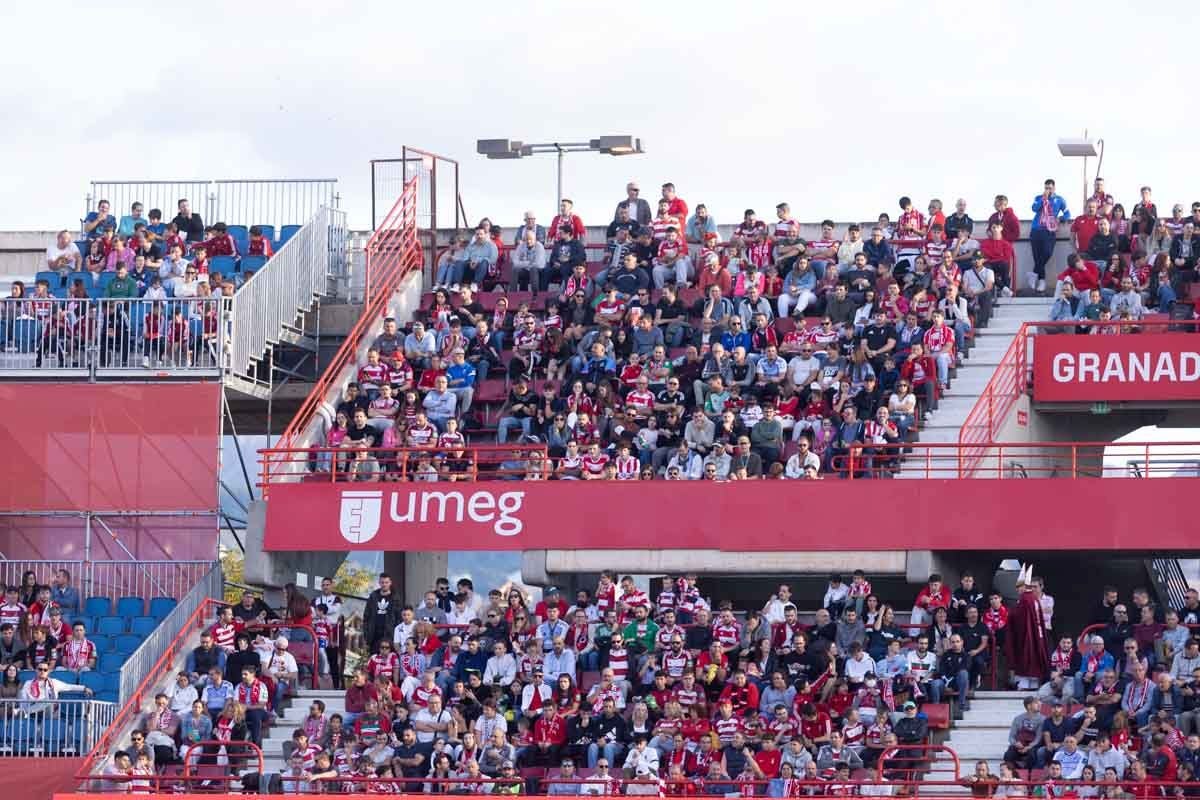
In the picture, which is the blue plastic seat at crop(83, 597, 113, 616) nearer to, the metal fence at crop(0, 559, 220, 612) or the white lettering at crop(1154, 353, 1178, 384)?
the metal fence at crop(0, 559, 220, 612)

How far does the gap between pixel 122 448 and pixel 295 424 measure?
7.66 ft

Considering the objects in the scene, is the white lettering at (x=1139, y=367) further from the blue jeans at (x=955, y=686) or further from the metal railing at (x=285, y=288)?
the metal railing at (x=285, y=288)

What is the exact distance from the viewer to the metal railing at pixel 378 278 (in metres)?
32.7

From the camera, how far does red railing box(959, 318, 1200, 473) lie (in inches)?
1209

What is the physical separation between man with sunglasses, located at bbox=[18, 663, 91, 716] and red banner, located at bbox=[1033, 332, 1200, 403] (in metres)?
12.0

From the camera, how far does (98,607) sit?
3112 cm

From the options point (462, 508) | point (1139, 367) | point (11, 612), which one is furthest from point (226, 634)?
point (1139, 367)

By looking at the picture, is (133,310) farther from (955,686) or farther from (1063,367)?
(955,686)

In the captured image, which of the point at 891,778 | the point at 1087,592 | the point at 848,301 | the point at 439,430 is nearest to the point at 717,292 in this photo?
the point at 848,301

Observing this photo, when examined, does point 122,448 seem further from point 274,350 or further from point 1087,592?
point 1087,592

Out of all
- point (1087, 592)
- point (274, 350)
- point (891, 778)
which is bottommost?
point (891, 778)

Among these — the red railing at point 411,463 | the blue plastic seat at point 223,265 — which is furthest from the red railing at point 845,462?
the blue plastic seat at point 223,265

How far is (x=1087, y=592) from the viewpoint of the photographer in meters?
33.1

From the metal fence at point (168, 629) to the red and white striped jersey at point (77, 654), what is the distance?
0.48 m
